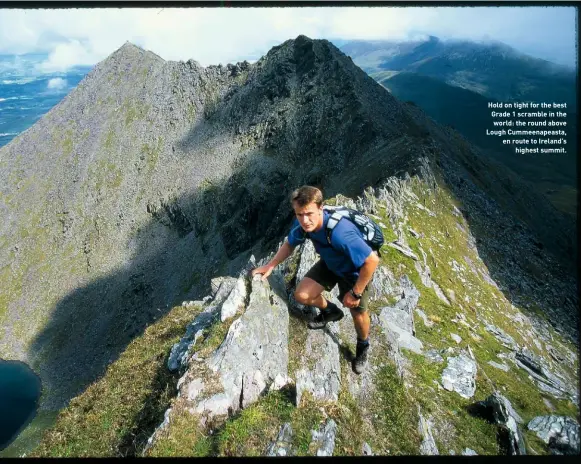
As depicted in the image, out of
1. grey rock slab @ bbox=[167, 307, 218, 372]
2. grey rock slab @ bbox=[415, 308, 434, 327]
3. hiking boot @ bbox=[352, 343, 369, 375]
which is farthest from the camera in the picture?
grey rock slab @ bbox=[415, 308, 434, 327]

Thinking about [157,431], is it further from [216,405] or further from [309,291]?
[309,291]

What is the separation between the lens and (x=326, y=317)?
10.1 meters

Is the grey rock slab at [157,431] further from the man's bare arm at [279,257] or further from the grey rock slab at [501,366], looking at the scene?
the grey rock slab at [501,366]

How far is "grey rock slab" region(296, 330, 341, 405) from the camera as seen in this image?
339 inches

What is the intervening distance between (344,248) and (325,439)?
13.0ft

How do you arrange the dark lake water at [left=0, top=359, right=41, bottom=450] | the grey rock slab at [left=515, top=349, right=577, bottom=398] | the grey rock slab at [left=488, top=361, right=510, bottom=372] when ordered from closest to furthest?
the grey rock slab at [left=488, top=361, right=510, bottom=372] < the grey rock slab at [left=515, top=349, right=577, bottom=398] < the dark lake water at [left=0, top=359, right=41, bottom=450]

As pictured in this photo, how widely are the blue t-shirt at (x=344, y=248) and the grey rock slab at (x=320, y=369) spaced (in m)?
2.30

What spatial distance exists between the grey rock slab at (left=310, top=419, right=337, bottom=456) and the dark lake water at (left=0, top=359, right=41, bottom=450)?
7739 centimetres

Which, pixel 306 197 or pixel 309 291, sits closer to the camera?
pixel 306 197

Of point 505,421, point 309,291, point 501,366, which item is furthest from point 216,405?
point 501,366

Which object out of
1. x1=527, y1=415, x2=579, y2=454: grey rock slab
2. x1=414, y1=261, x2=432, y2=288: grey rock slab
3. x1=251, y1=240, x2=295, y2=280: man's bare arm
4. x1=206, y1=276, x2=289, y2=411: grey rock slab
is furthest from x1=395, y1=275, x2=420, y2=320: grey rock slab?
x1=251, y1=240, x2=295, y2=280: man's bare arm

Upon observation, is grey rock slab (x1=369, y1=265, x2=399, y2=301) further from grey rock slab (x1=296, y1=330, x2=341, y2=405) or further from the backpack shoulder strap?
the backpack shoulder strap

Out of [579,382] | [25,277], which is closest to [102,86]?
[25,277]

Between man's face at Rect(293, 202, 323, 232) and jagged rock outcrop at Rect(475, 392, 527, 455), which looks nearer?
man's face at Rect(293, 202, 323, 232)
